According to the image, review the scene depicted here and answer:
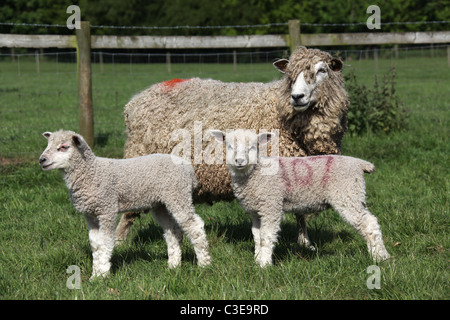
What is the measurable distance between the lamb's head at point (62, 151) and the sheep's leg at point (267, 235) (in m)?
1.50

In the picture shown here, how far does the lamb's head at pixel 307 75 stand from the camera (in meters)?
4.43

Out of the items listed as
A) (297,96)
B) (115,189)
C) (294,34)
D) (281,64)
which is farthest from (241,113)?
(294,34)

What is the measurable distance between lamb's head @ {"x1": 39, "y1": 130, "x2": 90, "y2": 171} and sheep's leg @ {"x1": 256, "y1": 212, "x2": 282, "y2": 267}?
4.92ft

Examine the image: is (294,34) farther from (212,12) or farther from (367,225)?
(212,12)

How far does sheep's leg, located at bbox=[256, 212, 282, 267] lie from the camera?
12.8ft

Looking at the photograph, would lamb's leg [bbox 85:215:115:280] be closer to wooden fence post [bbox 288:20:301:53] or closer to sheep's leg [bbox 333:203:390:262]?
sheep's leg [bbox 333:203:390:262]

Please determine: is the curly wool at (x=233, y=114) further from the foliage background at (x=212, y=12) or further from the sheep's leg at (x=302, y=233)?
the foliage background at (x=212, y=12)

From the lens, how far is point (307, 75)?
453 centimetres

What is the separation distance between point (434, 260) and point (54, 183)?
15.7ft

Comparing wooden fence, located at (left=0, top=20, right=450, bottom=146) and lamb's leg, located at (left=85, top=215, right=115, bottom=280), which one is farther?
wooden fence, located at (left=0, top=20, right=450, bottom=146)

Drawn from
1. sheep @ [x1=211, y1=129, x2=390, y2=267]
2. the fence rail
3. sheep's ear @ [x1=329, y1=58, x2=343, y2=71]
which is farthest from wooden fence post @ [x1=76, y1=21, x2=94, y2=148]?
sheep's ear @ [x1=329, y1=58, x2=343, y2=71]

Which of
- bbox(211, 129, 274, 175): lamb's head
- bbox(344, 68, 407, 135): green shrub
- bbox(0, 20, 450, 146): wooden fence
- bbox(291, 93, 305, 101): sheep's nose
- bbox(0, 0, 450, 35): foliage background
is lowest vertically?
bbox(344, 68, 407, 135): green shrub

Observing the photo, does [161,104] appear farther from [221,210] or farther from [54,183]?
[54,183]

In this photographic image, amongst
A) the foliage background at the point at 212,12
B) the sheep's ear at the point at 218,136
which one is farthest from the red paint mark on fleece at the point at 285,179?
the foliage background at the point at 212,12
